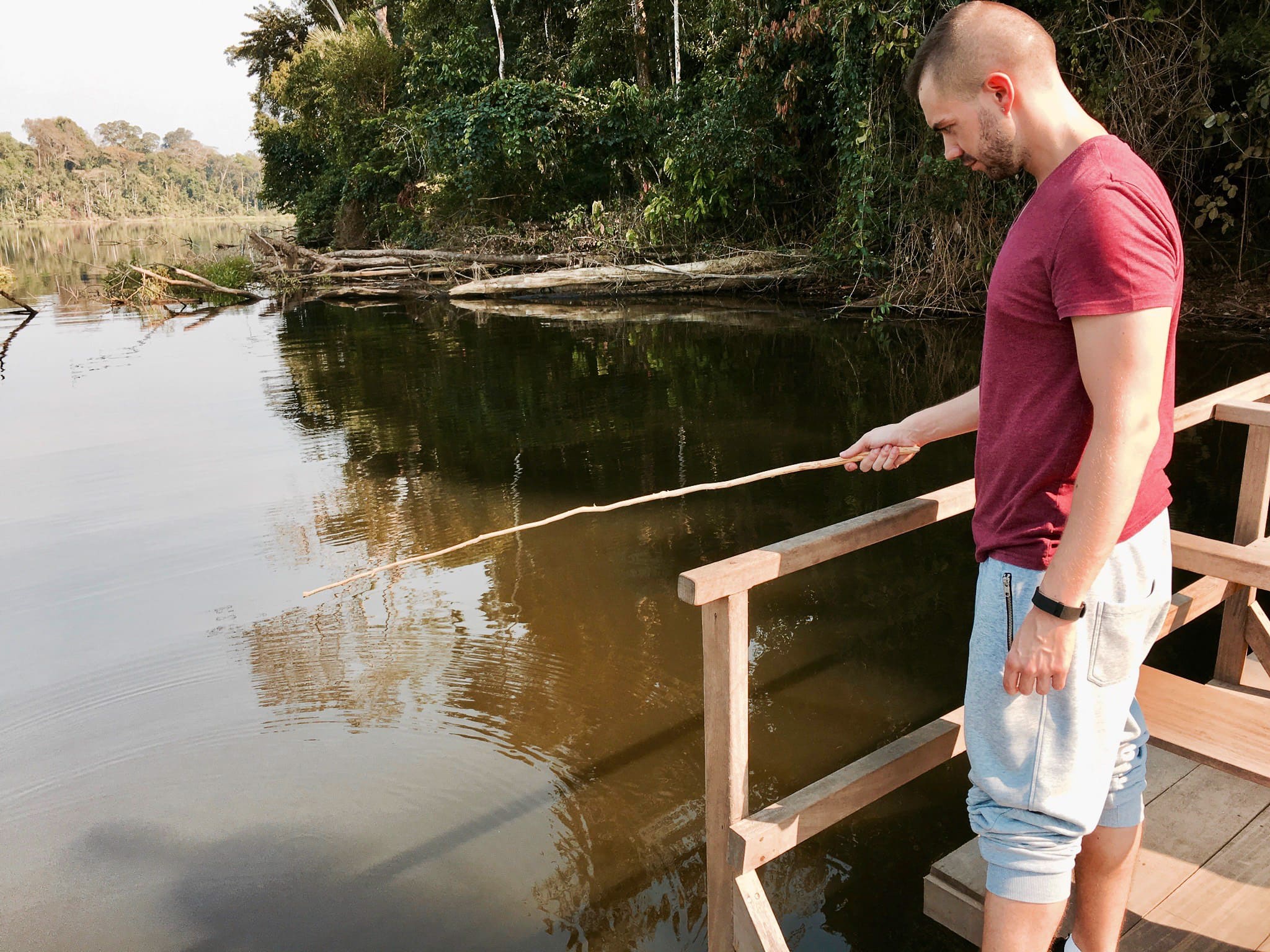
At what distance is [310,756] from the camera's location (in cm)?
311

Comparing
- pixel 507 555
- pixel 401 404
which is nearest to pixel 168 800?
pixel 507 555

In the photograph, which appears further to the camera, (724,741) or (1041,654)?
(724,741)

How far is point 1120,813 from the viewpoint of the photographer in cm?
158

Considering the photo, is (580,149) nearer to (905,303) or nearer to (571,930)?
(905,303)

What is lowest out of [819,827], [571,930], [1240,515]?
[571,930]

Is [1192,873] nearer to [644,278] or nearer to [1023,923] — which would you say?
[1023,923]

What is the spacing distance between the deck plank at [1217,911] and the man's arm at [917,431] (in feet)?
3.34

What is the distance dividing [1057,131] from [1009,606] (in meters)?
0.71

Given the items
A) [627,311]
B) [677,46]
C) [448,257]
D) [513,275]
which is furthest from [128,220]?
[627,311]

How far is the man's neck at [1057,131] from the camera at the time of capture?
1.38m

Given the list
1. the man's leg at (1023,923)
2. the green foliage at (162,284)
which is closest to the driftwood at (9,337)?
the green foliage at (162,284)

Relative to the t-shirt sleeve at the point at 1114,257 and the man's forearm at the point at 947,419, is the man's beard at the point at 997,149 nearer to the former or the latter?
the t-shirt sleeve at the point at 1114,257

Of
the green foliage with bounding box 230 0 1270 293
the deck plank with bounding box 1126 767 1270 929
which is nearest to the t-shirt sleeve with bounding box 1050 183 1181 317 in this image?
the deck plank with bounding box 1126 767 1270 929

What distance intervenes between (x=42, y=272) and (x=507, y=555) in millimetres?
24733
